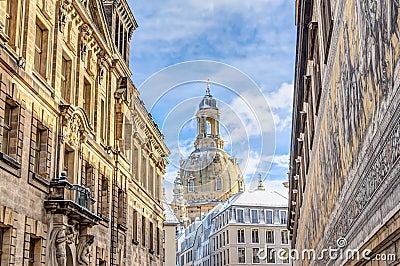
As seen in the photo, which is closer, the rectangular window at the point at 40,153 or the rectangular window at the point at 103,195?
the rectangular window at the point at 40,153

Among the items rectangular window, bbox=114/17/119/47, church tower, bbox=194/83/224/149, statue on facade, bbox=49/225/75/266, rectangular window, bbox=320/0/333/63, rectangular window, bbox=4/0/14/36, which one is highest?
church tower, bbox=194/83/224/149

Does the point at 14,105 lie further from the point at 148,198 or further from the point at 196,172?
the point at 196,172

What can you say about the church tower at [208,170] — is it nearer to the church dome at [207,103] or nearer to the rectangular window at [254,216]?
the church dome at [207,103]

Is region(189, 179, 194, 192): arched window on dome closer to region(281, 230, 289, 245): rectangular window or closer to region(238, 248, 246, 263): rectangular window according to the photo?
region(281, 230, 289, 245): rectangular window

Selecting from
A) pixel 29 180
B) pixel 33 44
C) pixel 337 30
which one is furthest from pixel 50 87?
pixel 337 30

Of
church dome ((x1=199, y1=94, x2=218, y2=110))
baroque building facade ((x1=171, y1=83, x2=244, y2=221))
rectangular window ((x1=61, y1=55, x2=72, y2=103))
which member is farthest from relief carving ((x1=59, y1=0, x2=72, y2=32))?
church dome ((x1=199, y1=94, x2=218, y2=110))

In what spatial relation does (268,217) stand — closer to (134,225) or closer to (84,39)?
(134,225)

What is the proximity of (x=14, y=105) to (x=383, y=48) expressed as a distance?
14566 mm

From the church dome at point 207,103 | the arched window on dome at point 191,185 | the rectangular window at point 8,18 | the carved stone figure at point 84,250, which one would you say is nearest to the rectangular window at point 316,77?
the rectangular window at point 8,18

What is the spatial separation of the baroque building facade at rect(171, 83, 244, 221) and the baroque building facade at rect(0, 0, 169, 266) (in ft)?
373

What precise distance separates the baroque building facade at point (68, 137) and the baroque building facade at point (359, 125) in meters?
9.91

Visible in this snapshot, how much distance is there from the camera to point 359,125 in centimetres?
989

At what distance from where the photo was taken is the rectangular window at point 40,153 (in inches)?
843

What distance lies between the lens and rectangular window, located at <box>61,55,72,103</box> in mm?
25047
